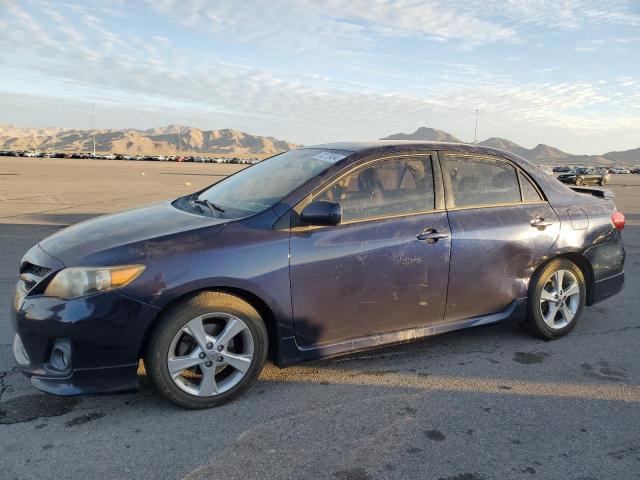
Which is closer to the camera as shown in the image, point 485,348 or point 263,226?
point 263,226

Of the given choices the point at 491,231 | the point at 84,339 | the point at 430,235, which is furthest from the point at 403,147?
the point at 84,339

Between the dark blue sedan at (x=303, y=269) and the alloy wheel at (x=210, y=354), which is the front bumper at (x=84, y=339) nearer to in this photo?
the dark blue sedan at (x=303, y=269)

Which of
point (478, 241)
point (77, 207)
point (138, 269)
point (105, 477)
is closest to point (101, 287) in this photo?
point (138, 269)

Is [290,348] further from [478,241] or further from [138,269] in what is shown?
[478,241]

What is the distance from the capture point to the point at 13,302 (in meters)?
3.26

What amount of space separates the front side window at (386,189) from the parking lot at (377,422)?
1.17m

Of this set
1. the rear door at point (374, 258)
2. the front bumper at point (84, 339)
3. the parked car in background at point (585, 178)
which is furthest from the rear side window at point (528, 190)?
the parked car in background at point (585, 178)

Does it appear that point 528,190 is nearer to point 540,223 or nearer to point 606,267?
point 540,223

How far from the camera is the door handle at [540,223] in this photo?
169 inches

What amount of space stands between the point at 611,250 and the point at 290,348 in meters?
3.19

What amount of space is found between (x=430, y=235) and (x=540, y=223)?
1.15 m

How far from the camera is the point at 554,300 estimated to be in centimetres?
448

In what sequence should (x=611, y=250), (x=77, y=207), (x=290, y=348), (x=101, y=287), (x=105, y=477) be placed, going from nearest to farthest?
(x=105, y=477) → (x=101, y=287) → (x=290, y=348) → (x=611, y=250) → (x=77, y=207)

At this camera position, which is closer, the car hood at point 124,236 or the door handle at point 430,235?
the car hood at point 124,236
